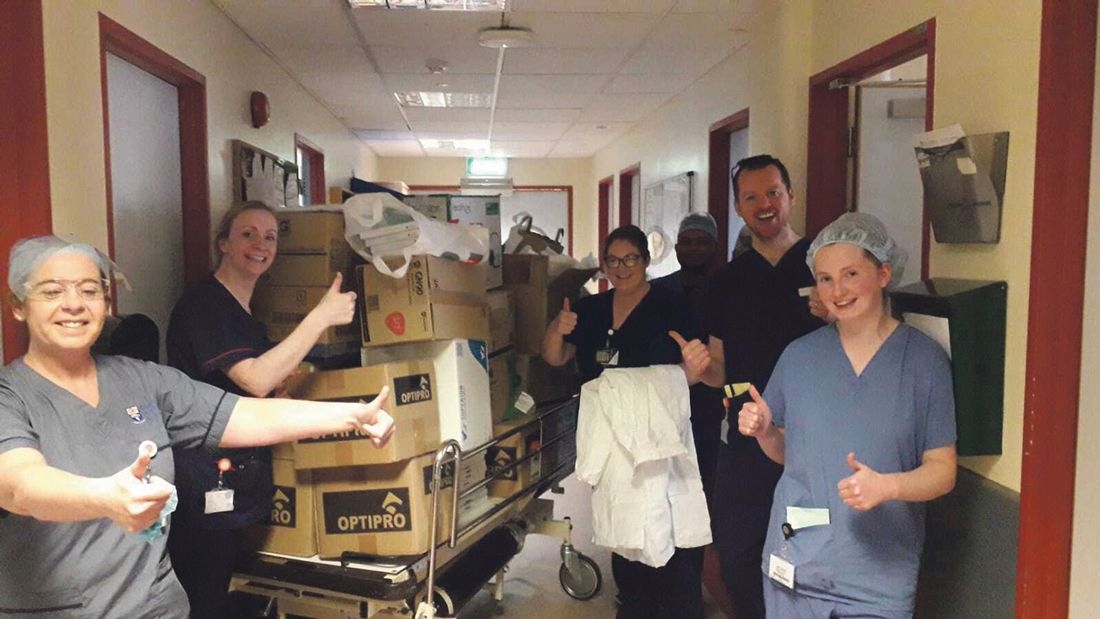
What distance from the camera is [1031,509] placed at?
5.22 feet

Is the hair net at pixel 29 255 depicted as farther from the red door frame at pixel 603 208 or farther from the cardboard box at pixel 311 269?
the red door frame at pixel 603 208

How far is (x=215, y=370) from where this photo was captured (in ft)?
6.61

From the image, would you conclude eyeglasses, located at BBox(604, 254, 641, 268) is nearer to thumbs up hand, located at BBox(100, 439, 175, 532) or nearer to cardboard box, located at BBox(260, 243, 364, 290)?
cardboard box, located at BBox(260, 243, 364, 290)

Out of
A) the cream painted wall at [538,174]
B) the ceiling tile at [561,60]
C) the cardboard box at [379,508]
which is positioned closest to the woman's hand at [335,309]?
the cardboard box at [379,508]

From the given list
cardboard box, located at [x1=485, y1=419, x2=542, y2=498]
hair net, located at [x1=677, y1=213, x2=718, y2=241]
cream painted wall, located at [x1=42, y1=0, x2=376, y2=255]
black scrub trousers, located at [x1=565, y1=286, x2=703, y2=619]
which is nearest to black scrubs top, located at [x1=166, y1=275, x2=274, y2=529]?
cream painted wall, located at [x1=42, y1=0, x2=376, y2=255]

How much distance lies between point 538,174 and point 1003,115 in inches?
313

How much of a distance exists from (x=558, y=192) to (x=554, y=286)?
668cm

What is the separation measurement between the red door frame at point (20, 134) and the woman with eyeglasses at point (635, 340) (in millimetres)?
1522

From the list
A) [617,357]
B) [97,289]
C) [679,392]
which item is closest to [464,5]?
[617,357]

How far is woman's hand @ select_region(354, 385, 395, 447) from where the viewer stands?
161cm

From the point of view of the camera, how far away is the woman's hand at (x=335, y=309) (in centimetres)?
195

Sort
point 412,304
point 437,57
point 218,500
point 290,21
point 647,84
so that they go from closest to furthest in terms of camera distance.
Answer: point 218,500
point 412,304
point 290,21
point 437,57
point 647,84

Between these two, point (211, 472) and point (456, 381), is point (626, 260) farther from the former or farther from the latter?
point (211, 472)

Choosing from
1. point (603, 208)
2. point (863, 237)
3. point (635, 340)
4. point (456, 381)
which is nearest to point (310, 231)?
point (456, 381)
